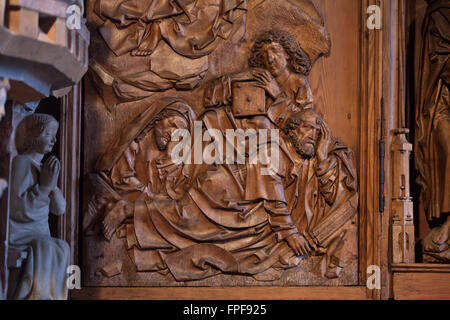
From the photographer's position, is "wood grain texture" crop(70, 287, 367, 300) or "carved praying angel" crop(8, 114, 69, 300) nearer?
"carved praying angel" crop(8, 114, 69, 300)

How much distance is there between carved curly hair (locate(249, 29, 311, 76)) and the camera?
12.1 feet

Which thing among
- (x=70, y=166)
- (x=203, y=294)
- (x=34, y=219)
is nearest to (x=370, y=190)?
(x=203, y=294)

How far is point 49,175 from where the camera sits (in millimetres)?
3088

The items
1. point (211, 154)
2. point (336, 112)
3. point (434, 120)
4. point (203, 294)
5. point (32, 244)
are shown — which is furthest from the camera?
point (434, 120)

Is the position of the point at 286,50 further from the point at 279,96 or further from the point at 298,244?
the point at 298,244

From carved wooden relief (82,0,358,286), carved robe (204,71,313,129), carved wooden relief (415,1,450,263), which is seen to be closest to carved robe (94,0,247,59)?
carved wooden relief (82,0,358,286)

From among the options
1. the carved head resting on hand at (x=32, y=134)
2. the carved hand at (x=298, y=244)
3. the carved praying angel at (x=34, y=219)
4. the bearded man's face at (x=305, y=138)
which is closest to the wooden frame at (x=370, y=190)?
the carved hand at (x=298, y=244)

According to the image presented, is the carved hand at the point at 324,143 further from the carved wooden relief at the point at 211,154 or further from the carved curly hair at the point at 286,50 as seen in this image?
the carved curly hair at the point at 286,50

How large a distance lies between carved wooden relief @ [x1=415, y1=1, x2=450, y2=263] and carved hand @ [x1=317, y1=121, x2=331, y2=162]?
0.62 meters

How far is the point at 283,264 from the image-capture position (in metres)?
3.58

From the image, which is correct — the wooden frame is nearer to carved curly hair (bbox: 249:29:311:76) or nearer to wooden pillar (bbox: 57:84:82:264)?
wooden pillar (bbox: 57:84:82:264)

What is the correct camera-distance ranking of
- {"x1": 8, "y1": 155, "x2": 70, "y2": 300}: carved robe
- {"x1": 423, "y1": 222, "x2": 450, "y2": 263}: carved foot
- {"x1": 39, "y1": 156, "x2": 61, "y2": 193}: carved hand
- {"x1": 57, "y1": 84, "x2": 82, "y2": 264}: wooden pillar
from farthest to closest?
{"x1": 423, "y1": 222, "x2": 450, "y2": 263}: carved foot → {"x1": 57, "y1": 84, "x2": 82, "y2": 264}: wooden pillar → {"x1": 39, "y1": 156, "x2": 61, "y2": 193}: carved hand → {"x1": 8, "y1": 155, "x2": 70, "y2": 300}: carved robe

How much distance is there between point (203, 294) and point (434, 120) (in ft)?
5.27

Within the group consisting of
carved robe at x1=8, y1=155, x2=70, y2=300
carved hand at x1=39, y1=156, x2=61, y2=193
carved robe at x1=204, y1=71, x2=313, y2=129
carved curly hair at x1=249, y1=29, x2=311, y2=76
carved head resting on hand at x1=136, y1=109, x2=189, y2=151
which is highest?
carved curly hair at x1=249, y1=29, x2=311, y2=76
